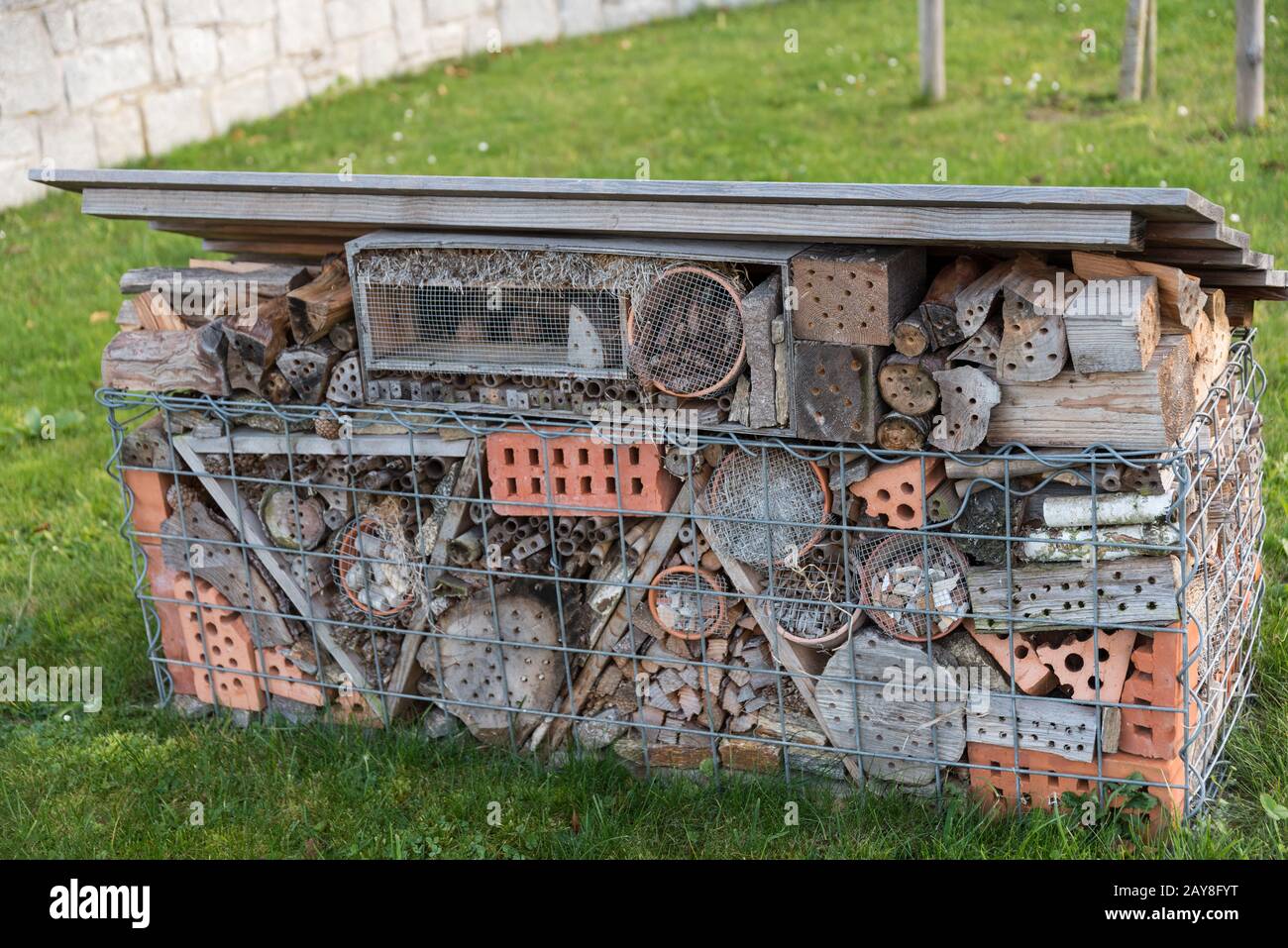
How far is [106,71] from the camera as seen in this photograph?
34.6 ft

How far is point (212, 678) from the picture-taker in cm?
484

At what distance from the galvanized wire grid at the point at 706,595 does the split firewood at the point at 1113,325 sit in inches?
9.4

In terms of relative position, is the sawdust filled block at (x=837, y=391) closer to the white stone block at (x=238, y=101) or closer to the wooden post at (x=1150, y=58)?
the wooden post at (x=1150, y=58)

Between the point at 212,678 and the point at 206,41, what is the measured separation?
7.95m

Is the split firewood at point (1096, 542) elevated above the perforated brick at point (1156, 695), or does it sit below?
above

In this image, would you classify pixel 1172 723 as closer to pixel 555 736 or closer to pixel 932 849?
pixel 932 849

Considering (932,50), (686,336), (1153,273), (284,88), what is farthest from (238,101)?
(1153,273)

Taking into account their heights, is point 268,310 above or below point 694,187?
below

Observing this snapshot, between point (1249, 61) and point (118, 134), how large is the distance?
807 centimetres

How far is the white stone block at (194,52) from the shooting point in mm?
11066

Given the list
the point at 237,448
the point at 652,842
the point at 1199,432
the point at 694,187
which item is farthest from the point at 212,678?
the point at 1199,432

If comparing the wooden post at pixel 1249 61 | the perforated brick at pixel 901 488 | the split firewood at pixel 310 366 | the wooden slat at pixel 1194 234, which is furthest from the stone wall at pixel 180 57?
the wooden slat at pixel 1194 234

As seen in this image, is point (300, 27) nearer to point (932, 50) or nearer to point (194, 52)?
point (194, 52)

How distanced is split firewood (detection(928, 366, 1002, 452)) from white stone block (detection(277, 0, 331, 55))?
9766 millimetres
